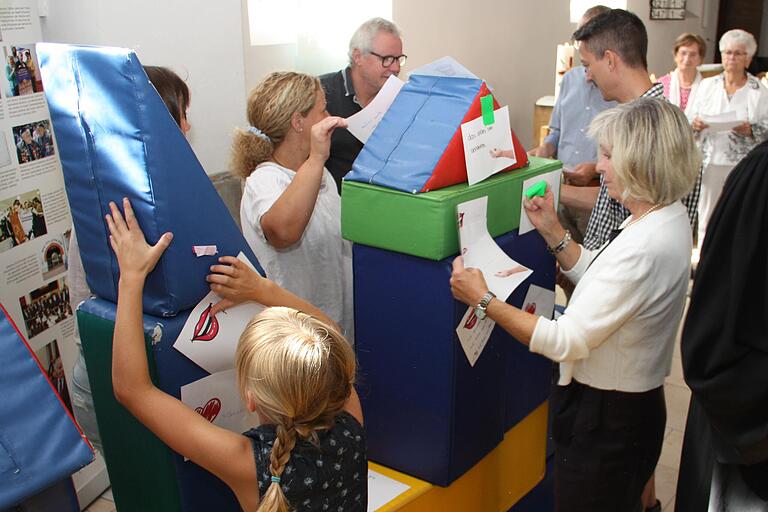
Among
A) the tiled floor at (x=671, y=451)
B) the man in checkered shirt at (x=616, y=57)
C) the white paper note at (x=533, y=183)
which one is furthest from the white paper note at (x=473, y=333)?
the tiled floor at (x=671, y=451)

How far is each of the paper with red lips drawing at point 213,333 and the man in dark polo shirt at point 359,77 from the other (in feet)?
5.05

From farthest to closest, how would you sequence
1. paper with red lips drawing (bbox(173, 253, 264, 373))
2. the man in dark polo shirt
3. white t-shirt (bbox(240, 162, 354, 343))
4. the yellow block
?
the man in dark polo shirt
white t-shirt (bbox(240, 162, 354, 343))
the yellow block
paper with red lips drawing (bbox(173, 253, 264, 373))

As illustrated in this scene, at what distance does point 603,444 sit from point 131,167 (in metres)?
1.31

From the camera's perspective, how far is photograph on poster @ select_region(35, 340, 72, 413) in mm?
2617

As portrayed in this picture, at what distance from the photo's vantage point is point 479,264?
188 cm

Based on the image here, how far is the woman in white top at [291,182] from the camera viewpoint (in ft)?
7.20

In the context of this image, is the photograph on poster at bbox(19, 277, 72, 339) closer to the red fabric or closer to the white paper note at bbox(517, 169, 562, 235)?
the red fabric

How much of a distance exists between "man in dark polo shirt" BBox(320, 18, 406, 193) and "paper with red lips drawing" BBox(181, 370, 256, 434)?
158 centimetres

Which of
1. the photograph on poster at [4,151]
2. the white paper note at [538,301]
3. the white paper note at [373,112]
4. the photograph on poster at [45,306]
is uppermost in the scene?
the white paper note at [373,112]

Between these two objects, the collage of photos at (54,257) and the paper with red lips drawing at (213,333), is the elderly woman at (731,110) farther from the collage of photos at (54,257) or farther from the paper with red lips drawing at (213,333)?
the paper with red lips drawing at (213,333)

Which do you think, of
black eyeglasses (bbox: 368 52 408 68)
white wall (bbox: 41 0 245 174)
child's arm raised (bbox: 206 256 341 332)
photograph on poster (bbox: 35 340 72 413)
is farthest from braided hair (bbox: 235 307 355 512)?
black eyeglasses (bbox: 368 52 408 68)

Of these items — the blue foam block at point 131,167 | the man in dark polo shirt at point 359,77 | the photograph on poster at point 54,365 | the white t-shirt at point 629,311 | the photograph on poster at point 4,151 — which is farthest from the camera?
the man in dark polo shirt at point 359,77

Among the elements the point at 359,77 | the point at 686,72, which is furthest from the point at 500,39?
the point at 359,77

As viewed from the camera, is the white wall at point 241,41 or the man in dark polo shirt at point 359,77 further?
the man in dark polo shirt at point 359,77
